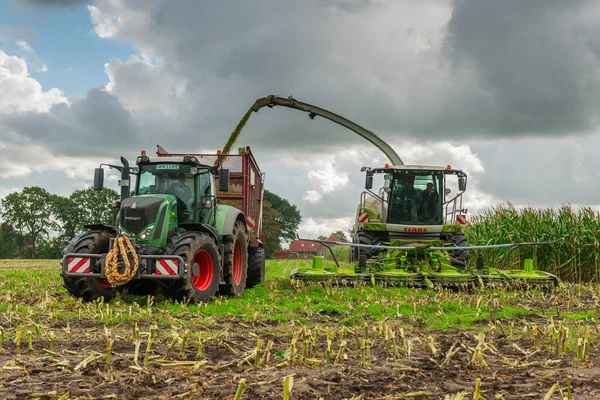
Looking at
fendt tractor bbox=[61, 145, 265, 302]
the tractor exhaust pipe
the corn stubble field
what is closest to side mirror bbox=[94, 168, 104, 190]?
fendt tractor bbox=[61, 145, 265, 302]

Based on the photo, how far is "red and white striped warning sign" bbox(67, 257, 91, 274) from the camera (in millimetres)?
9203

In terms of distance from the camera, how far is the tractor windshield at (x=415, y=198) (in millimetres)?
15055

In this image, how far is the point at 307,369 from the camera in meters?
4.26

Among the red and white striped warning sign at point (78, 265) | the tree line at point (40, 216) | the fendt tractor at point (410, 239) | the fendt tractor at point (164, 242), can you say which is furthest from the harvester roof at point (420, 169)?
the tree line at point (40, 216)

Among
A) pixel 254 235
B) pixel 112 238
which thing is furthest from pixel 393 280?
pixel 112 238

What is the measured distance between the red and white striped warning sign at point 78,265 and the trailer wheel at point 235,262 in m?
2.31

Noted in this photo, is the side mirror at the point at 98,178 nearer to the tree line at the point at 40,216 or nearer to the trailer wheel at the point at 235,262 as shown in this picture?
the trailer wheel at the point at 235,262

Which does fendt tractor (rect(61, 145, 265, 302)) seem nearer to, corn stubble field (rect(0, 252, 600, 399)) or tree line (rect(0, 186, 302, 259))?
corn stubble field (rect(0, 252, 600, 399))

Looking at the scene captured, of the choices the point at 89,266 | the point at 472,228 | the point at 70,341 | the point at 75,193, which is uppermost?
the point at 75,193

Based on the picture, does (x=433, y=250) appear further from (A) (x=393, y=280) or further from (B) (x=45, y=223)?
(B) (x=45, y=223)

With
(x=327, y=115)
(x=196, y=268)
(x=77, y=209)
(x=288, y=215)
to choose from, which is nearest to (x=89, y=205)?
(x=77, y=209)

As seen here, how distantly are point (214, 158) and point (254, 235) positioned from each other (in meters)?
2.09

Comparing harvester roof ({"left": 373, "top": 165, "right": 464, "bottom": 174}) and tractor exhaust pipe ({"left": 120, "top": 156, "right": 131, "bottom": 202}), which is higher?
harvester roof ({"left": 373, "top": 165, "right": 464, "bottom": 174})

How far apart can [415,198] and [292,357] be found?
438 inches
